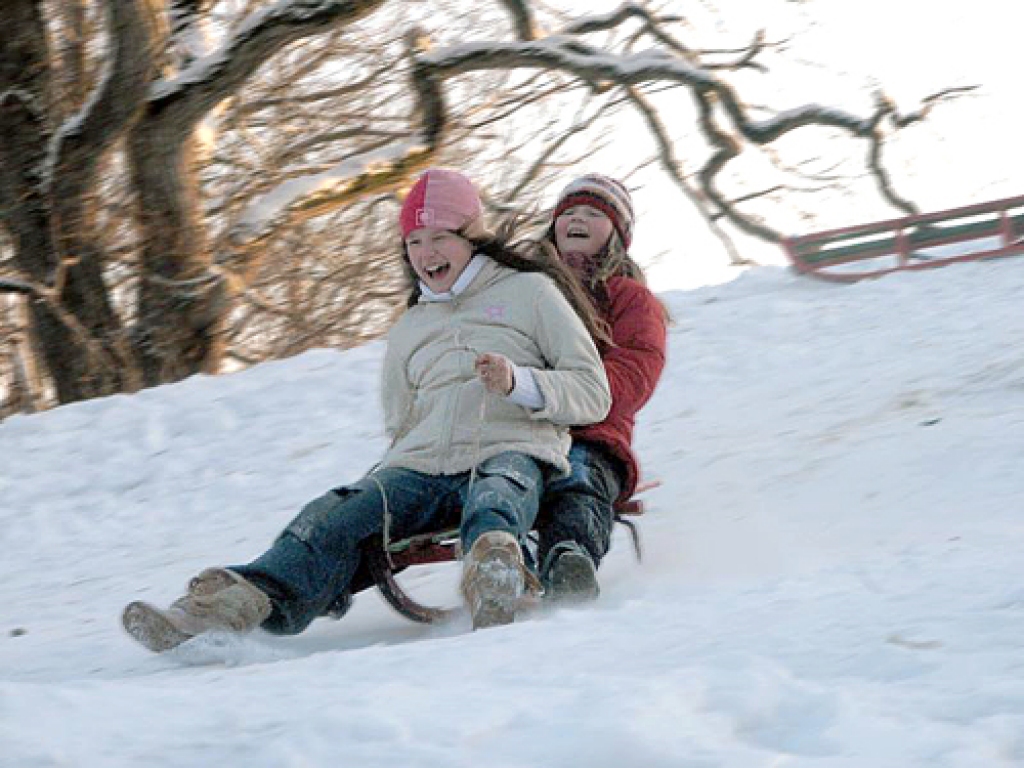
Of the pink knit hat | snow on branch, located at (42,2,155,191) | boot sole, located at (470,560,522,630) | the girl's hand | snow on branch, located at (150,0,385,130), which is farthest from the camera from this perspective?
snow on branch, located at (42,2,155,191)

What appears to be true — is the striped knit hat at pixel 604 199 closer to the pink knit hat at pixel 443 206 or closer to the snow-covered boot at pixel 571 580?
the pink knit hat at pixel 443 206

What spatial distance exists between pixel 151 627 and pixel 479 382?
100 centimetres

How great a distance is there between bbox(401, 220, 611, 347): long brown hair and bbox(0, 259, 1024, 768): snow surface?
0.72 m

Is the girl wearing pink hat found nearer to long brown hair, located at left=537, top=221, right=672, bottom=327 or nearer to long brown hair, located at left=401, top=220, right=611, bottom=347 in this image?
long brown hair, located at left=401, top=220, right=611, bottom=347

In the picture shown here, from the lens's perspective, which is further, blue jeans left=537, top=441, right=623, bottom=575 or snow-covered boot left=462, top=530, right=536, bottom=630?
blue jeans left=537, top=441, right=623, bottom=575

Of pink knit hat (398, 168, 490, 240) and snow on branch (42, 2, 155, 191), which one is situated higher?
pink knit hat (398, 168, 490, 240)

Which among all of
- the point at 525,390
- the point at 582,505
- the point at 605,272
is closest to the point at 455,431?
the point at 525,390

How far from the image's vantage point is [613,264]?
4.65 m

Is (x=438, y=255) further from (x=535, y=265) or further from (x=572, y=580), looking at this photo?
(x=572, y=580)

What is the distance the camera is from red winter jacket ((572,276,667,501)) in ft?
14.2

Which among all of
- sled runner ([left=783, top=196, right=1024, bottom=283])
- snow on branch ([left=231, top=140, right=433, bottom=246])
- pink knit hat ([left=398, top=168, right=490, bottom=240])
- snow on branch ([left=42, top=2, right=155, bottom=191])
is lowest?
sled runner ([left=783, top=196, right=1024, bottom=283])

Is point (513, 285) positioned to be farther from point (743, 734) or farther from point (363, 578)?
point (743, 734)

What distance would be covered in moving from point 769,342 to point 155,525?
3508 mm

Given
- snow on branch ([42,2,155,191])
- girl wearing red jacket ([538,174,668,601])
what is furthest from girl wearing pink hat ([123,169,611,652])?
snow on branch ([42,2,155,191])
